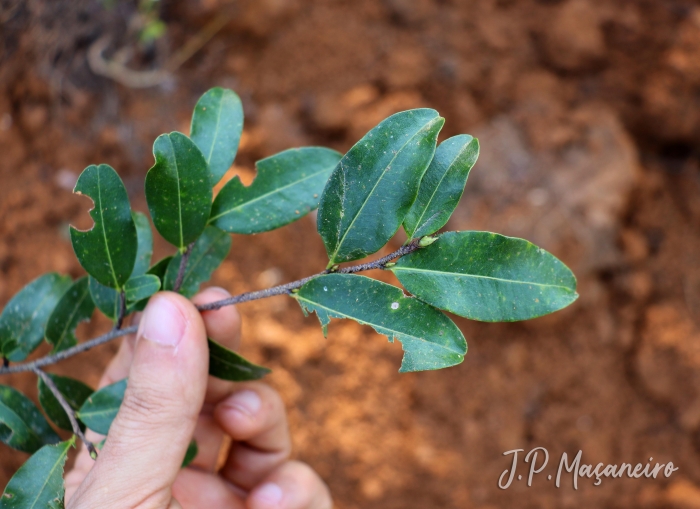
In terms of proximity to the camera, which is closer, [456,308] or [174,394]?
[456,308]

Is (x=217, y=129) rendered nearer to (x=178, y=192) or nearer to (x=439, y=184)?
(x=178, y=192)

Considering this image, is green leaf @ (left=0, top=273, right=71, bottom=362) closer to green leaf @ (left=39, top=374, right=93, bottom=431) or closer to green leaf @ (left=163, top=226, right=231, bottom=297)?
green leaf @ (left=39, top=374, right=93, bottom=431)

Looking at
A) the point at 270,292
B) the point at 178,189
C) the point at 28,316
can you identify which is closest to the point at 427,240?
the point at 270,292

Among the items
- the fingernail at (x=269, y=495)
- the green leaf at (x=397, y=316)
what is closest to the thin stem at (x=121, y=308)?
the green leaf at (x=397, y=316)

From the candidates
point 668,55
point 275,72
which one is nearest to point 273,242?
point 275,72

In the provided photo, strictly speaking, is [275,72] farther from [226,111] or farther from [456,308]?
[456,308]

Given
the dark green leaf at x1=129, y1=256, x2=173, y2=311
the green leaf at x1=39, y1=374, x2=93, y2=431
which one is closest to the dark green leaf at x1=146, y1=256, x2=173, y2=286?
the dark green leaf at x1=129, y1=256, x2=173, y2=311

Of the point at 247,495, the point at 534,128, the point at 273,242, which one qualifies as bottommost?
the point at 247,495
